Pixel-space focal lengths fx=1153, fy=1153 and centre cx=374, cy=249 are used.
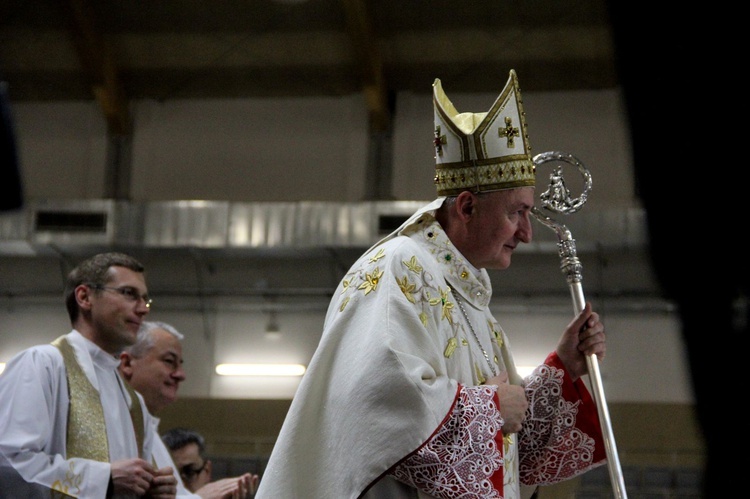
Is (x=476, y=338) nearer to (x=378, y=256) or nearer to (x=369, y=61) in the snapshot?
(x=378, y=256)

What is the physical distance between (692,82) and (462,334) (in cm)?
739

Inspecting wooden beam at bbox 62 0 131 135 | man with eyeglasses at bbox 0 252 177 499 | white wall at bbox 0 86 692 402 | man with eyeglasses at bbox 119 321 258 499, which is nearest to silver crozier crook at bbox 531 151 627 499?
man with eyeglasses at bbox 0 252 177 499

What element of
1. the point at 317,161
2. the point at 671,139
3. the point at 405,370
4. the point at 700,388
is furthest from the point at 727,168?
the point at 405,370

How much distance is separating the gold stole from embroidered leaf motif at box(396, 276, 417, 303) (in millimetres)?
1402

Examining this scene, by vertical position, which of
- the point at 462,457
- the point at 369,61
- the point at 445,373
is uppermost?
the point at 369,61

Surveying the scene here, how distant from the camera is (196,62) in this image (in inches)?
477

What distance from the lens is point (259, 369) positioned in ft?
40.4

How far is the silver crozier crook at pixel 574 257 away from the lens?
2.96m

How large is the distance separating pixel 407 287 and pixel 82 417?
142 centimetres

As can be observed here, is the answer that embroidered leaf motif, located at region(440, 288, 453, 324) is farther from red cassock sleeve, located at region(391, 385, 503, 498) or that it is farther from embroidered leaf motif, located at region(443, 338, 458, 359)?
red cassock sleeve, located at region(391, 385, 503, 498)

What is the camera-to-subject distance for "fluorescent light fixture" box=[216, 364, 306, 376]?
484 inches

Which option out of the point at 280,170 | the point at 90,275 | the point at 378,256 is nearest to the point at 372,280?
the point at 378,256

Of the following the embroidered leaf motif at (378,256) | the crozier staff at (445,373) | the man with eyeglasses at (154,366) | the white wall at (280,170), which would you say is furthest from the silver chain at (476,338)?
the white wall at (280,170)

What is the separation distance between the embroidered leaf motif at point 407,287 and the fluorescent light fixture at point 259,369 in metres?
9.50
